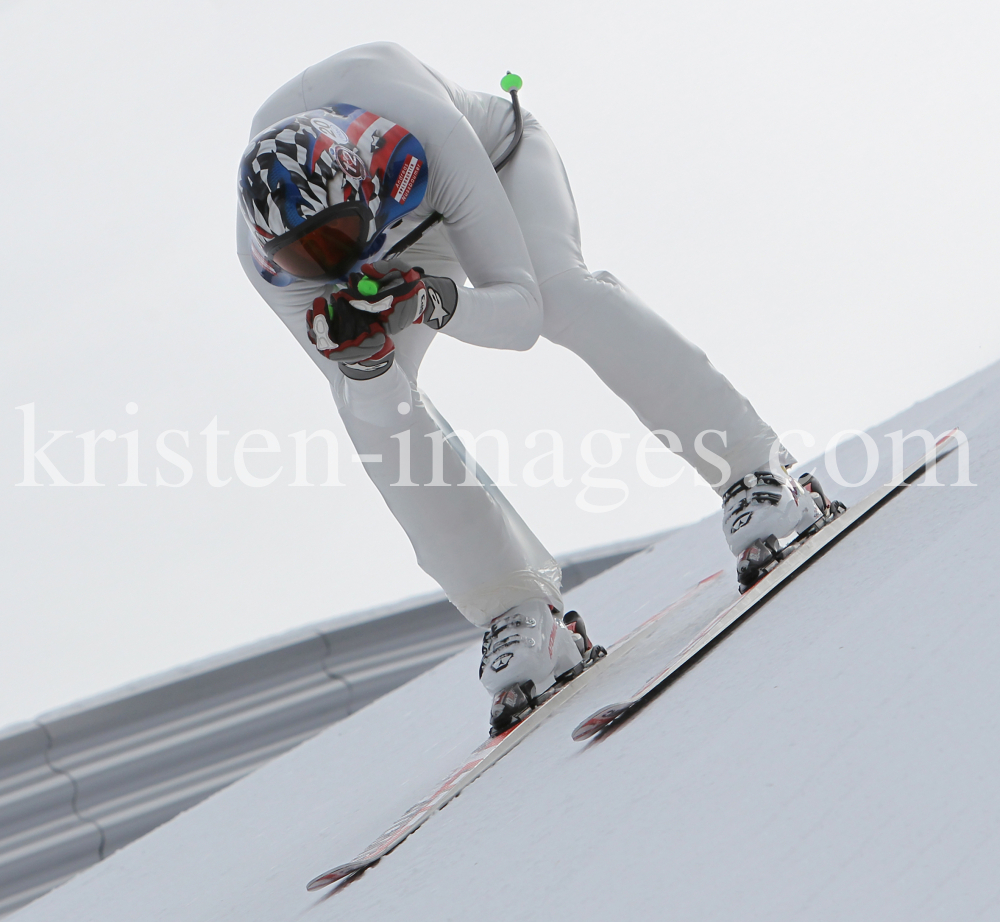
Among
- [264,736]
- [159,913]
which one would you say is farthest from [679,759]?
[264,736]

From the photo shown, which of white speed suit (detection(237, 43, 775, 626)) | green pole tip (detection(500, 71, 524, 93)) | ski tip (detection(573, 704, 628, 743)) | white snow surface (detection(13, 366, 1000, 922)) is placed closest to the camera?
white snow surface (detection(13, 366, 1000, 922))

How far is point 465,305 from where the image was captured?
1134mm

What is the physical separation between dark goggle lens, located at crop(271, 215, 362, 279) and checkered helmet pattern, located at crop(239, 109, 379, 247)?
0.07ft

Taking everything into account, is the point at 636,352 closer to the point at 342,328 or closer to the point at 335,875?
the point at 342,328

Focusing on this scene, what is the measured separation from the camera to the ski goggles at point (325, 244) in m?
1.09

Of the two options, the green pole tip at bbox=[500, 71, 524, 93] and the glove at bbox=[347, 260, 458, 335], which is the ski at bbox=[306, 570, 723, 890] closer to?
the glove at bbox=[347, 260, 458, 335]

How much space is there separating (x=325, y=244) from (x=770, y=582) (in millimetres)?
662

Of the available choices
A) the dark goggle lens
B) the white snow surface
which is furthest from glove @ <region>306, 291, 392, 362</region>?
the white snow surface

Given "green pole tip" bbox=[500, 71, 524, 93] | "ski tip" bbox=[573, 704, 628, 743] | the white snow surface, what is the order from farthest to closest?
1. "green pole tip" bbox=[500, 71, 524, 93]
2. "ski tip" bbox=[573, 704, 628, 743]
3. the white snow surface

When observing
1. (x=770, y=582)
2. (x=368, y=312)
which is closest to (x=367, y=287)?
(x=368, y=312)

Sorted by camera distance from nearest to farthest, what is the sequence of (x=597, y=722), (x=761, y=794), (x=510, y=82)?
(x=761, y=794), (x=597, y=722), (x=510, y=82)

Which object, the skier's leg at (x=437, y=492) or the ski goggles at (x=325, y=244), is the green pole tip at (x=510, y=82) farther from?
the ski goggles at (x=325, y=244)

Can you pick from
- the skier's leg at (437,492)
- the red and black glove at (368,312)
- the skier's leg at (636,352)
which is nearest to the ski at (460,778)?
the skier's leg at (437,492)

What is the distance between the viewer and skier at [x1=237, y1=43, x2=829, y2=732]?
111 cm
